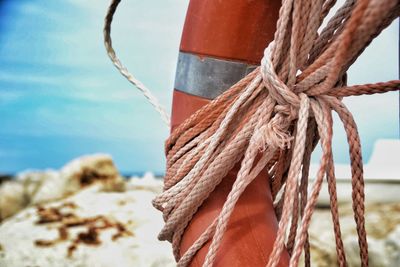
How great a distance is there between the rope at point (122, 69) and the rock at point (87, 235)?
1.10 m

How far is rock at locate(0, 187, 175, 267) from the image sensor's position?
Result: 1.83 m

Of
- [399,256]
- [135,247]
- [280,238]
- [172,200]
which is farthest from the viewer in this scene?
[399,256]

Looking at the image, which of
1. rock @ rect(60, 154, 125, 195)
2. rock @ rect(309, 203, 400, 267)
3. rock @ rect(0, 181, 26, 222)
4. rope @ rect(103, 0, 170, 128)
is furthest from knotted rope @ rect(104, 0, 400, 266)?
rock @ rect(0, 181, 26, 222)

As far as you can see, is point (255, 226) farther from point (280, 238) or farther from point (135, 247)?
point (135, 247)

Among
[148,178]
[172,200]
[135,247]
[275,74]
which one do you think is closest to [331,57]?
[275,74]

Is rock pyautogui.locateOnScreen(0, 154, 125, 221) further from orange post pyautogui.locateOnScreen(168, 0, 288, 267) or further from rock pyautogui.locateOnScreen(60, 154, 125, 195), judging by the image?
orange post pyautogui.locateOnScreen(168, 0, 288, 267)

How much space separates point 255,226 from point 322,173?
0.13m

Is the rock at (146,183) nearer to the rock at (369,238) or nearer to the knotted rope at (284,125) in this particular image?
the rock at (369,238)

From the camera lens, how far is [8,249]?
189cm

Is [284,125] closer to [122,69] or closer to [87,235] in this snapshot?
[122,69]

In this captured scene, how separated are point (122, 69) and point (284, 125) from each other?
404 millimetres

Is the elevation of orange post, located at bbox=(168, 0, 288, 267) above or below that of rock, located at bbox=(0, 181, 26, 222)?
above

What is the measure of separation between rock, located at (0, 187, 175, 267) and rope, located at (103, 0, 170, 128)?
1.10 m

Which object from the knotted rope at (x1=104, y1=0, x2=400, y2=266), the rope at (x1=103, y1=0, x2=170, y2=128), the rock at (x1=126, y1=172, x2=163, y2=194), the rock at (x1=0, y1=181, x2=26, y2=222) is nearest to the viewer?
the knotted rope at (x1=104, y1=0, x2=400, y2=266)
